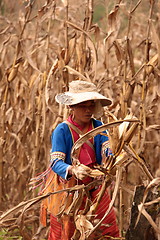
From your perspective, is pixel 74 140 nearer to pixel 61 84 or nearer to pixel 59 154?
pixel 59 154

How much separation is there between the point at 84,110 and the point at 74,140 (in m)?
0.16

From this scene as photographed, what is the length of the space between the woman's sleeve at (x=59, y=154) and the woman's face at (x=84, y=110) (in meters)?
0.11

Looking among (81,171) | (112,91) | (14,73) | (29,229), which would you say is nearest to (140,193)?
(81,171)

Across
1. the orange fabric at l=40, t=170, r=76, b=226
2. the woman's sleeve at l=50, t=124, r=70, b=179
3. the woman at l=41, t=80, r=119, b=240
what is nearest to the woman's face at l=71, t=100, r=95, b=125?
the woman at l=41, t=80, r=119, b=240

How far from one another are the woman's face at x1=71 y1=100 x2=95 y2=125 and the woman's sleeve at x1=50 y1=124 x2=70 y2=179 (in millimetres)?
106

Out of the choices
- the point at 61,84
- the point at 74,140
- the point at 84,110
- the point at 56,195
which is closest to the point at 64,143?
the point at 74,140

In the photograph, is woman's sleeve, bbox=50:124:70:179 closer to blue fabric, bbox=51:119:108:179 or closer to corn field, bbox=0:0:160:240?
blue fabric, bbox=51:119:108:179

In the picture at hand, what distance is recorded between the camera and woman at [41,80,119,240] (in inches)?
80.8

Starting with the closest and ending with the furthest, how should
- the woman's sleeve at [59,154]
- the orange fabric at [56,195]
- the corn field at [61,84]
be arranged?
the woman's sleeve at [59,154] < the orange fabric at [56,195] < the corn field at [61,84]

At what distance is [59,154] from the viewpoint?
207 cm

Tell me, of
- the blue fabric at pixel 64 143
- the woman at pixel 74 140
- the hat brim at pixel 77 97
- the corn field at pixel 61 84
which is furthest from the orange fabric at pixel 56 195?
the hat brim at pixel 77 97

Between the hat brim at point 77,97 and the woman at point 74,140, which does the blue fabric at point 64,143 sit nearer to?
the woman at point 74,140

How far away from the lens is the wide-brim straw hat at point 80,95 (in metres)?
2.02

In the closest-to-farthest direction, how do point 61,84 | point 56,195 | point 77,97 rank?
1. point 77,97
2. point 56,195
3. point 61,84
